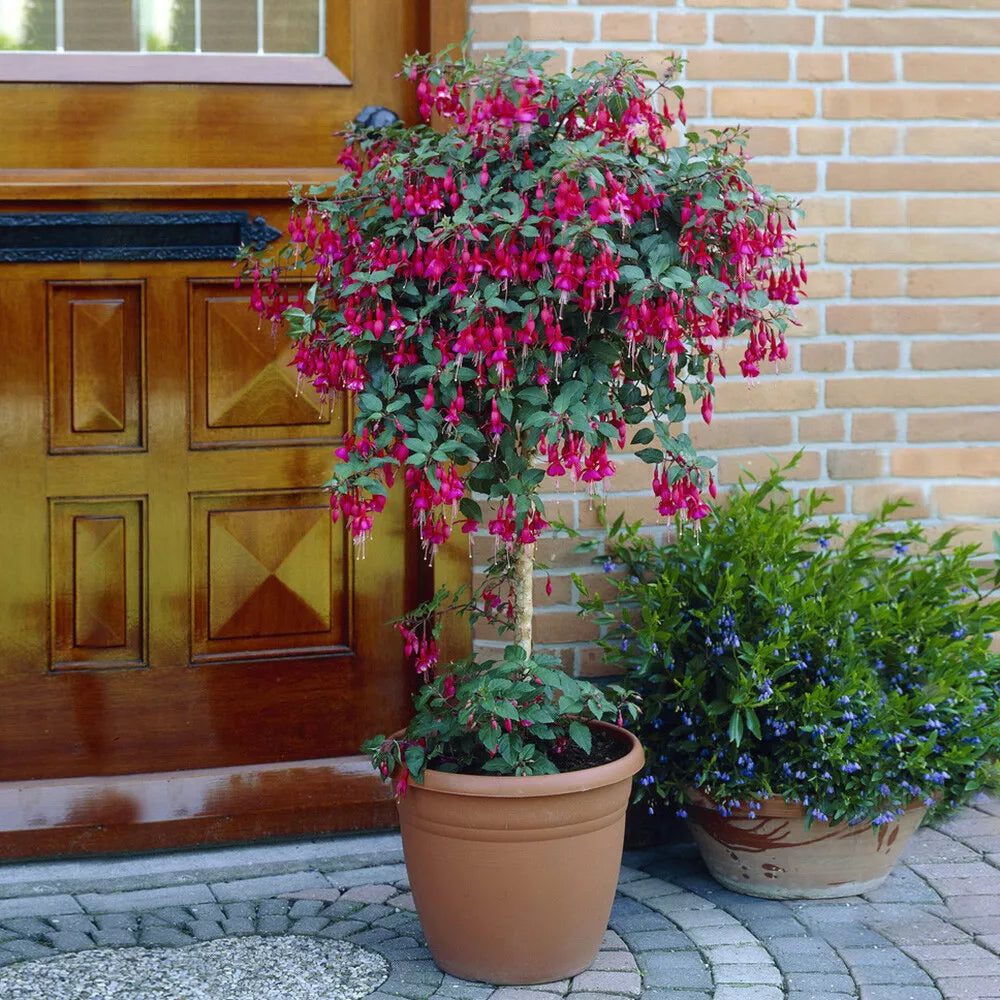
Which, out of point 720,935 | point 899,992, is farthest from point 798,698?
point 899,992

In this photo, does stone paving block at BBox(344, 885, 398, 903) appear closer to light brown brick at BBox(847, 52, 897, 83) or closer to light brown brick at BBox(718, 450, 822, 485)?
light brown brick at BBox(718, 450, 822, 485)

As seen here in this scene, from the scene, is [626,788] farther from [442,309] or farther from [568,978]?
[442,309]

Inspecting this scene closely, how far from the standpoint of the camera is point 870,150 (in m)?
3.92

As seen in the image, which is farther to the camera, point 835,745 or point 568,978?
point 835,745

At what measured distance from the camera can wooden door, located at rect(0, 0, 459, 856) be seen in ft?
12.1

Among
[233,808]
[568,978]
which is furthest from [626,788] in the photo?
[233,808]

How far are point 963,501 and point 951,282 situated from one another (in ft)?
1.91

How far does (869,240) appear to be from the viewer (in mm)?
3939

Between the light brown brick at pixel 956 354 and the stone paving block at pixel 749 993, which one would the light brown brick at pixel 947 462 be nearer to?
the light brown brick at pixel 956 354

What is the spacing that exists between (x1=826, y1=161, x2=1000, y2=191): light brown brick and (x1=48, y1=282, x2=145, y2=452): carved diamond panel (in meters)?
1.80

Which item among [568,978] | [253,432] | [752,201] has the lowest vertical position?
[568,978]

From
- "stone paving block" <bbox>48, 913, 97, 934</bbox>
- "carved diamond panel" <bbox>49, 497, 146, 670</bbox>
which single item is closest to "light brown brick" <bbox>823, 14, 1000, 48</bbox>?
"carved diamond panel" <bbox>49, 497, 146, 670</bbox>

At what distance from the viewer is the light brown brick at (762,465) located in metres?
3.91

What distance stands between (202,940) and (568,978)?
0.79m
